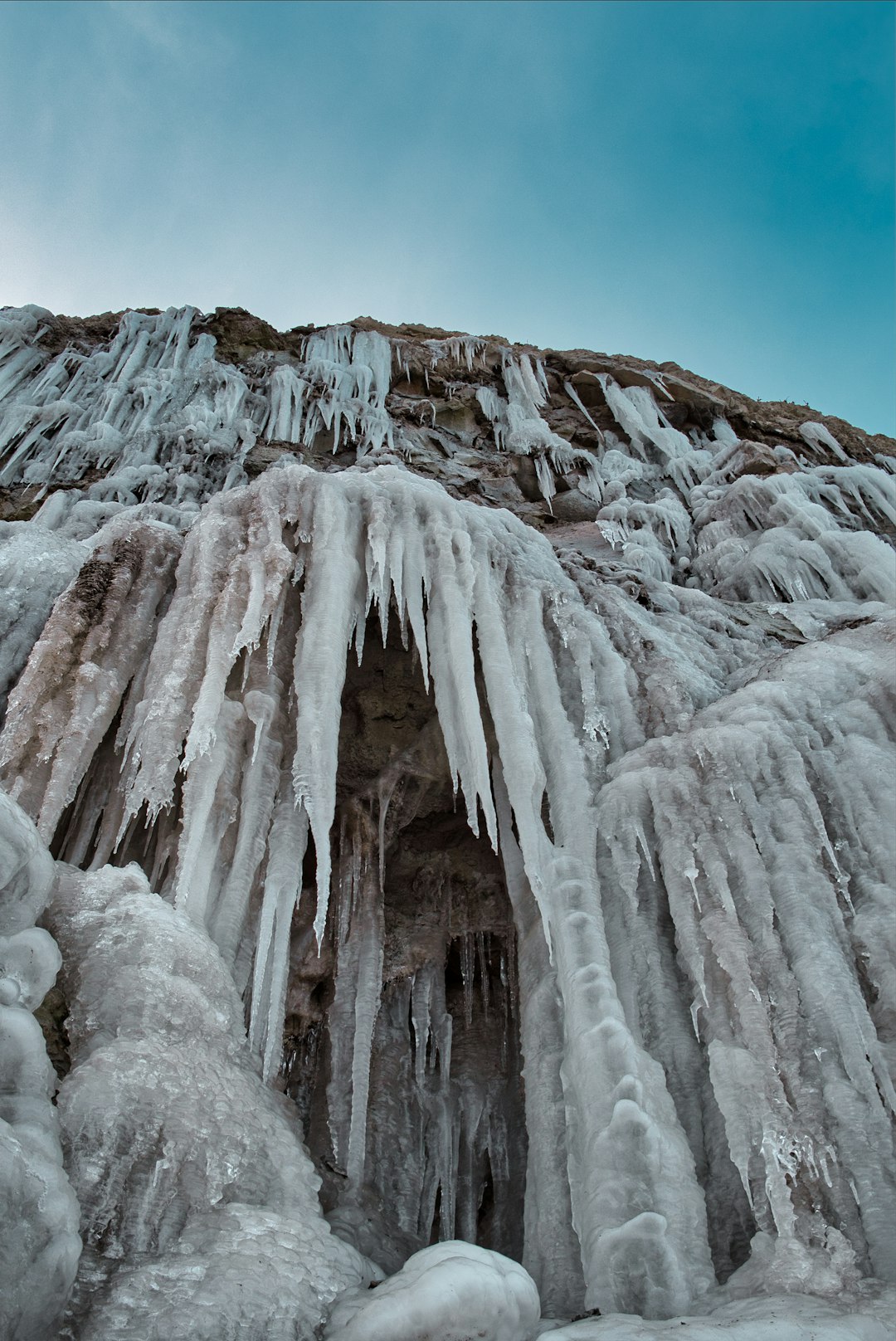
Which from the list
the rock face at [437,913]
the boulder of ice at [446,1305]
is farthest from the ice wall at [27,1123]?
the boulder of ice at [446,1305]

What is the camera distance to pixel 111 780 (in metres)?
6.16

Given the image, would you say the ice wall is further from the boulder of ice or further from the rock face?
the boulder of ice

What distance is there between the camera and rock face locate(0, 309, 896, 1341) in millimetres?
3746

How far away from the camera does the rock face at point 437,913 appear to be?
3.75m

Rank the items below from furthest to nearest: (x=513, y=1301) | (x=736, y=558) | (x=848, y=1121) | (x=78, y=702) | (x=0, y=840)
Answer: (x=736, y=558) < (x=78, y=702) < (x=848, y=1121) < (x=0, y=840) < (x=513, y=1301)

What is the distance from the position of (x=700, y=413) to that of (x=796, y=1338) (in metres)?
18.6

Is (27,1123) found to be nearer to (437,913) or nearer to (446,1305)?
(446,1305)

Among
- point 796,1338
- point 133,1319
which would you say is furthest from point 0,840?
point 796,1338

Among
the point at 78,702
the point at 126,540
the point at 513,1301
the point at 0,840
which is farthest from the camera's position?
the point at 126,540

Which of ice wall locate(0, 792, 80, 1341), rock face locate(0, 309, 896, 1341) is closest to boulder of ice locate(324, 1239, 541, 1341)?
rock face locate(0, 309, 896, 1341)

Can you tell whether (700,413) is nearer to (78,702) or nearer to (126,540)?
(126,540)

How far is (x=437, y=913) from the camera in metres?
8.02

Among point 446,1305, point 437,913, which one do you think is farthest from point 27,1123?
point 437,913

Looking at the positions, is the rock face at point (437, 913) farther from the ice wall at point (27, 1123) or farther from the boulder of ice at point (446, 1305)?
the ice wall at point (27, 1123)
